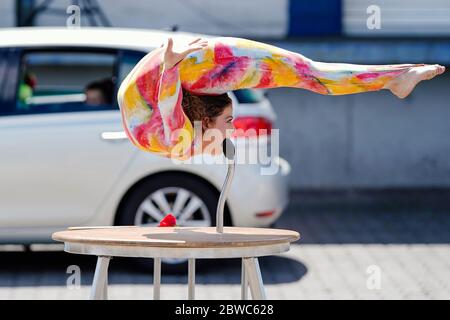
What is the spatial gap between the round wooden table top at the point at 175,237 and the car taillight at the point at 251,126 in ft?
12.9

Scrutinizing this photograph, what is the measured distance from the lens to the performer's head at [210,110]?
410cm

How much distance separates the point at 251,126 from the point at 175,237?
4528mm

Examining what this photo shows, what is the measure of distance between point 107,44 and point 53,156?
3.07ft

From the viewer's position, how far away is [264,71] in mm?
4012

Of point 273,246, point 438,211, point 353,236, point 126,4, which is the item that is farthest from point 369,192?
point 273,246

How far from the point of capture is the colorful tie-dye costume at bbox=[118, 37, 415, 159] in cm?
400

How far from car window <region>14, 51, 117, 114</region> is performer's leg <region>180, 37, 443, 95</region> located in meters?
4.50

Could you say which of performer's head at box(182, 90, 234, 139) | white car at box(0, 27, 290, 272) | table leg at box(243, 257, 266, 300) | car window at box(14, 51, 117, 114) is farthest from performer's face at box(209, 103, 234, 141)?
car window at box(14, 51, 117, 114)

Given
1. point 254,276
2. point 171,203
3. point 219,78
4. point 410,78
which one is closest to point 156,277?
point 254,276

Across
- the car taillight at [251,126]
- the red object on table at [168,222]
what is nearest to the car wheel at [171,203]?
the car taillight at [251,126]

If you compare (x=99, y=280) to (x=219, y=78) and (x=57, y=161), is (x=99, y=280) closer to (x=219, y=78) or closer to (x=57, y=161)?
(x=219, y=78)

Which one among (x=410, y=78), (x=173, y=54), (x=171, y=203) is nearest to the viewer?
(x=173, y=54)

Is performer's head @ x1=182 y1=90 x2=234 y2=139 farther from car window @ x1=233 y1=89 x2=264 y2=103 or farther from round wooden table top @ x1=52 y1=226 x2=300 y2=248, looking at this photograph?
car window @ x1=233 y1=89 x2=264 y2=103

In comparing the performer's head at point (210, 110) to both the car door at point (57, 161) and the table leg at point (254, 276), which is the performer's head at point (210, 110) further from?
the car door at point (57, 161)
